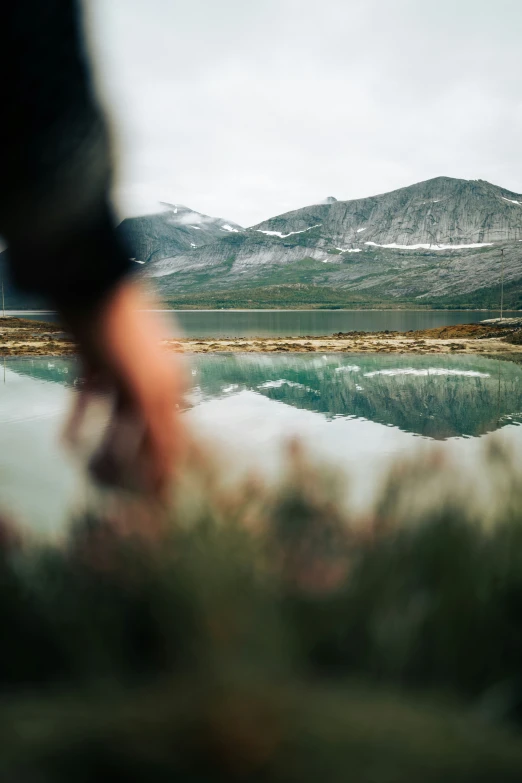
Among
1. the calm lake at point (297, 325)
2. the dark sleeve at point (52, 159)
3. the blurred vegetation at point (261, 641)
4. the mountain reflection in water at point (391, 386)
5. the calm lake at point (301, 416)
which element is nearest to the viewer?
the blurred vegetation at point (261, 641)

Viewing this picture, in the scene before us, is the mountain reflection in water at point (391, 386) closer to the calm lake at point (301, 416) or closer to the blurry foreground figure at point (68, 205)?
the calm lake at point (301, 416)

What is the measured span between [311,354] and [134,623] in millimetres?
21725

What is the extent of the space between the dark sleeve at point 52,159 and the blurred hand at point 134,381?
0.08 m

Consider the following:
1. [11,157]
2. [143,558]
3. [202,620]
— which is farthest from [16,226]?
[202,620]

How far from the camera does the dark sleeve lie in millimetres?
1152

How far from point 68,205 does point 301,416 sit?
8589 millimetres

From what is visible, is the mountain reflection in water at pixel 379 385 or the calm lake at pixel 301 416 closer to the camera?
the calm lake at pixel 301 416

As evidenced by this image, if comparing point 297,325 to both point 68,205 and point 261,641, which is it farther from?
point 261,641

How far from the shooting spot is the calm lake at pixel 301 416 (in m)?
3.76

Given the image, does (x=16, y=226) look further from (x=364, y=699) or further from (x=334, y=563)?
(x=364, y=699)

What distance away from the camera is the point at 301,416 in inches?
383

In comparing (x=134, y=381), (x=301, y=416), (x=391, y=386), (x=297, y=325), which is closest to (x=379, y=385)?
(x=391, y=386)

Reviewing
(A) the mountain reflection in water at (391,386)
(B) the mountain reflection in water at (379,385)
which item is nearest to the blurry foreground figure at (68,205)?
(A) the mountain reflection in water at (391,386)

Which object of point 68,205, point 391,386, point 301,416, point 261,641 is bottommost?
point 301,416
